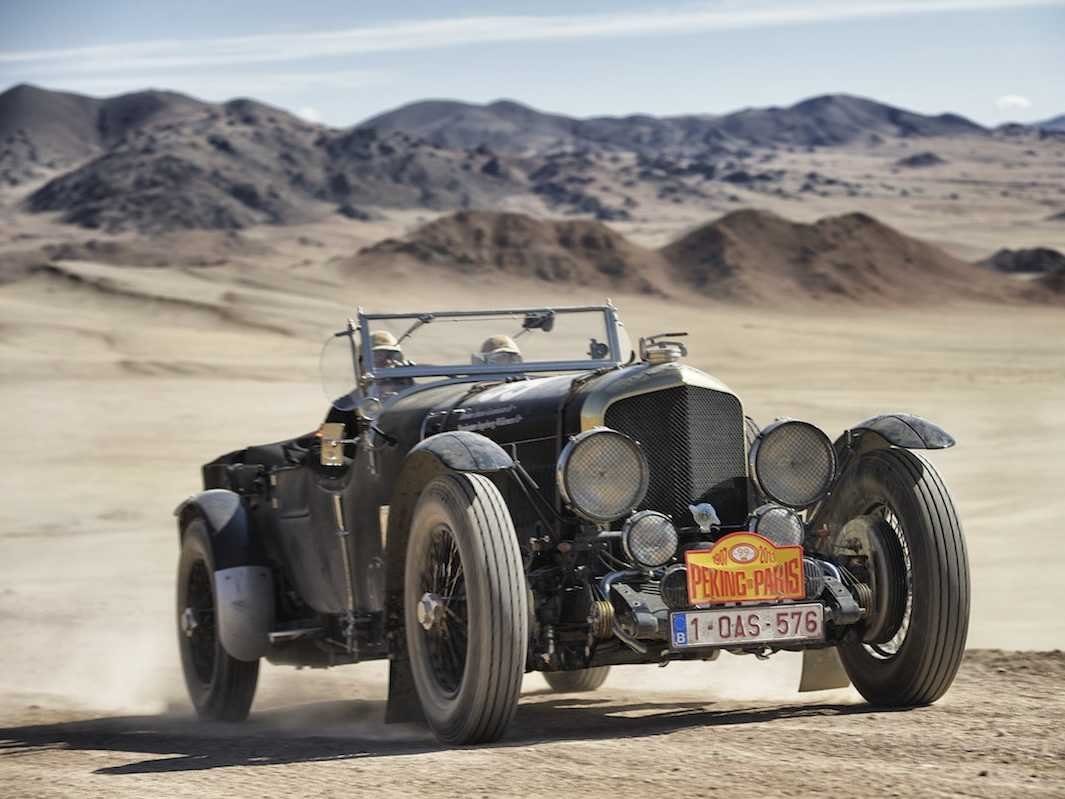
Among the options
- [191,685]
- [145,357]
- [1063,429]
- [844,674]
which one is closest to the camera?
[844,674]

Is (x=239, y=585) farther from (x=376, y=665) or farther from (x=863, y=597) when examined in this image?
(x=863, y=597)

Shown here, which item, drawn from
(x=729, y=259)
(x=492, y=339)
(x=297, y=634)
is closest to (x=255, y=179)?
(x=729, y=259)

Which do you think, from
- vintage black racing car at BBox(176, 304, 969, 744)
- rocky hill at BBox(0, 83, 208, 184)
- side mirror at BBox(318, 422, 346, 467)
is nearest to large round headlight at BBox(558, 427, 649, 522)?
vintage black racing car at BBox(176, 304, 969, 744)

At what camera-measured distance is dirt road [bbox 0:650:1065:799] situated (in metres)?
5.98

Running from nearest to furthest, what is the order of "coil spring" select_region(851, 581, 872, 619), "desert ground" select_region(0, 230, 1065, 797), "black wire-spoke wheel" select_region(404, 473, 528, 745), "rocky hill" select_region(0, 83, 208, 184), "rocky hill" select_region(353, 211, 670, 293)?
1. "desert ground" select_region(0, 230, 1065, 797)
2. "black wire-spoke wheel" select_region(404, 473, 528, 745)
3. "coil spring" select_region(851, 581, 872, 619)
4. "rocky hill" select_region(353, 211, 670, 293)
5. "rocky hill" select_region(0, 83, 208, 184)

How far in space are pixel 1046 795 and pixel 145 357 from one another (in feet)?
116

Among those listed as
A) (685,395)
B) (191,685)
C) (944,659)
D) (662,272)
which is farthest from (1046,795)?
(662,272)

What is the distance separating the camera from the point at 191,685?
10.3 m

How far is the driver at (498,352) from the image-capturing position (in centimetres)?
974

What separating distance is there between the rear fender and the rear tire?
6.53 feet

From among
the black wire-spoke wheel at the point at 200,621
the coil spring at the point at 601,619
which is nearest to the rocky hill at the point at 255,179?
the black wire-spoke wheel at the point at 200,621

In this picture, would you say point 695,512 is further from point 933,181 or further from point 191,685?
point 933,181

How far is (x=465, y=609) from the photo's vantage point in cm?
747

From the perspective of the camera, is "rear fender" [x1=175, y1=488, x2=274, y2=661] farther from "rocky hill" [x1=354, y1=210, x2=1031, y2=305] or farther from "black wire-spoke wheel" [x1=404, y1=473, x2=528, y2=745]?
"rocky hill" [x1=354, y1=210, x2=1031, y2=305]
